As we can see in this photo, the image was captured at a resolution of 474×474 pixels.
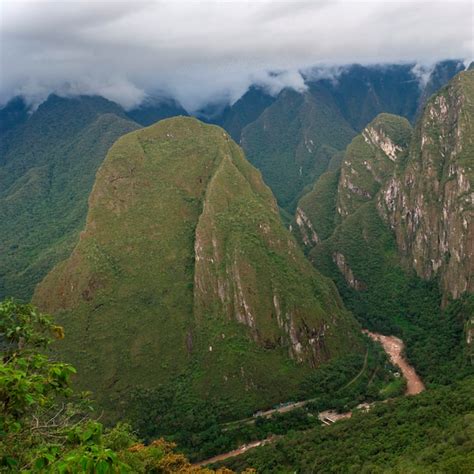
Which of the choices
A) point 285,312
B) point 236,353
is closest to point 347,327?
point 285,312

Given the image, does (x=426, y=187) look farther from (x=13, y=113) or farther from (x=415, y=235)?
(x=13, y=113)

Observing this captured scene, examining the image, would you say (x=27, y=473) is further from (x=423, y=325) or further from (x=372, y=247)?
(x=372, y=247)

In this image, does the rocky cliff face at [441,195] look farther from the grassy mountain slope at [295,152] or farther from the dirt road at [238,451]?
the grassy mountain slope at [295,152]

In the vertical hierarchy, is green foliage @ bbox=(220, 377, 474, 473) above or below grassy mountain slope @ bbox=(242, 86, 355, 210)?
below

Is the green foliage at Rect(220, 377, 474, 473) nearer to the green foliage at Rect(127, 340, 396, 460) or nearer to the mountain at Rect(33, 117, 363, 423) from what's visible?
the green foliage at Rect(127, 340, 396, 460)

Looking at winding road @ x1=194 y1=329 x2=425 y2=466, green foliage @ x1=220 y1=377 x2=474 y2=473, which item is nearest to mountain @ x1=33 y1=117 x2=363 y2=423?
winding road @ x1=194 y1=329 x2=425 y2=466

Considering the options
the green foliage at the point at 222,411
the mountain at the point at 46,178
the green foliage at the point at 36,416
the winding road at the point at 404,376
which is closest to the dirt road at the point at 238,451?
the winding road at the point at 404,376

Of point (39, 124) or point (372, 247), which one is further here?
point (39, 124)
